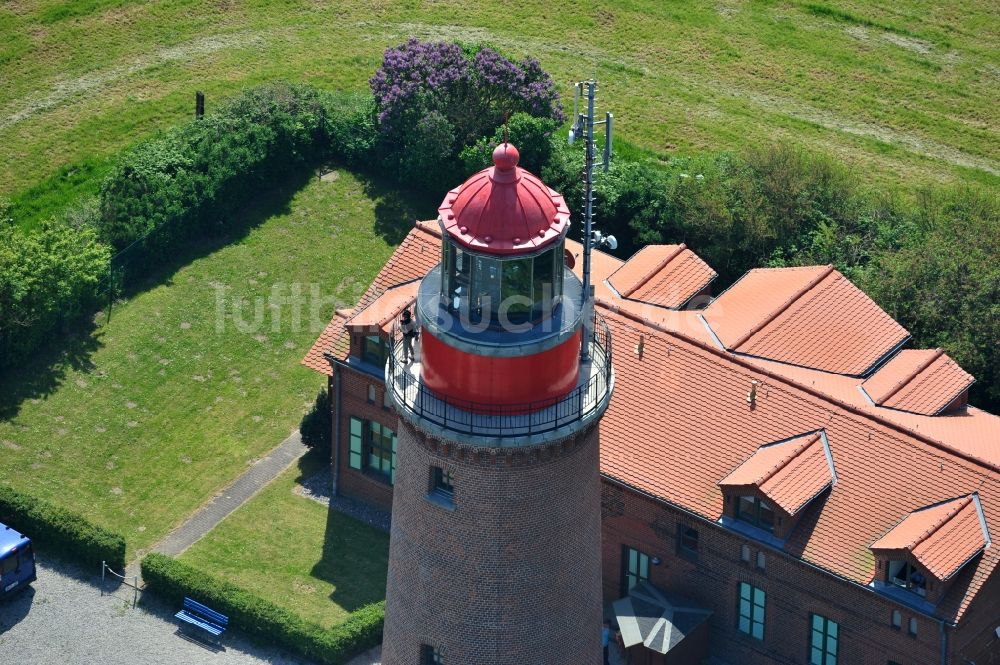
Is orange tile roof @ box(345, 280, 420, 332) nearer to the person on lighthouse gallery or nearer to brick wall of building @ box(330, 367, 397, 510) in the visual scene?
brick wall of building @ box(330, 367, 397, 510)

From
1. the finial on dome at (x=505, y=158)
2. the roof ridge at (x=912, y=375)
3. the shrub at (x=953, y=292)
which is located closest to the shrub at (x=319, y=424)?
the roof ridge at (x=912, y=375)

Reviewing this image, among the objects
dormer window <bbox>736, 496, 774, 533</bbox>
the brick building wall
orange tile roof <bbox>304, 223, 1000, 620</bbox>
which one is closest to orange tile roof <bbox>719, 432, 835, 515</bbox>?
orange tile roof <bbox>304, 223, 1000, 620</bbox>

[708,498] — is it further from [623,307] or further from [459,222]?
[459,222]

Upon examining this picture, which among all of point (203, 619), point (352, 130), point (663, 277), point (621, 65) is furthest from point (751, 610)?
point (621, 65)

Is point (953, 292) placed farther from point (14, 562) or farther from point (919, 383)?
point (14, 562)

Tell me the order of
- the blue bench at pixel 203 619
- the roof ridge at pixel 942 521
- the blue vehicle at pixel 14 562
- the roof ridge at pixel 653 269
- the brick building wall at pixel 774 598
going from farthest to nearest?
the roof ridge at pixel 653 269 < the blue vehicle at pixel 14 562 < the blue bench at pixel 203 619 < the brick building wall at pixel 774 598 < the roof ridge at pixel 942 521

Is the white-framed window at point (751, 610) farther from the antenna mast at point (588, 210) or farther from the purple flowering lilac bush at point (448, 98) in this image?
the purple flowering lilac bush at point (448, 98)

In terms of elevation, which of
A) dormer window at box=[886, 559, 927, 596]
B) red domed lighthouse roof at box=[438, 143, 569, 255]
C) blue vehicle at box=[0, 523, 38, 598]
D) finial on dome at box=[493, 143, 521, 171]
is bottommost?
blue vehicle at box=[0, 523, 38, 598]
